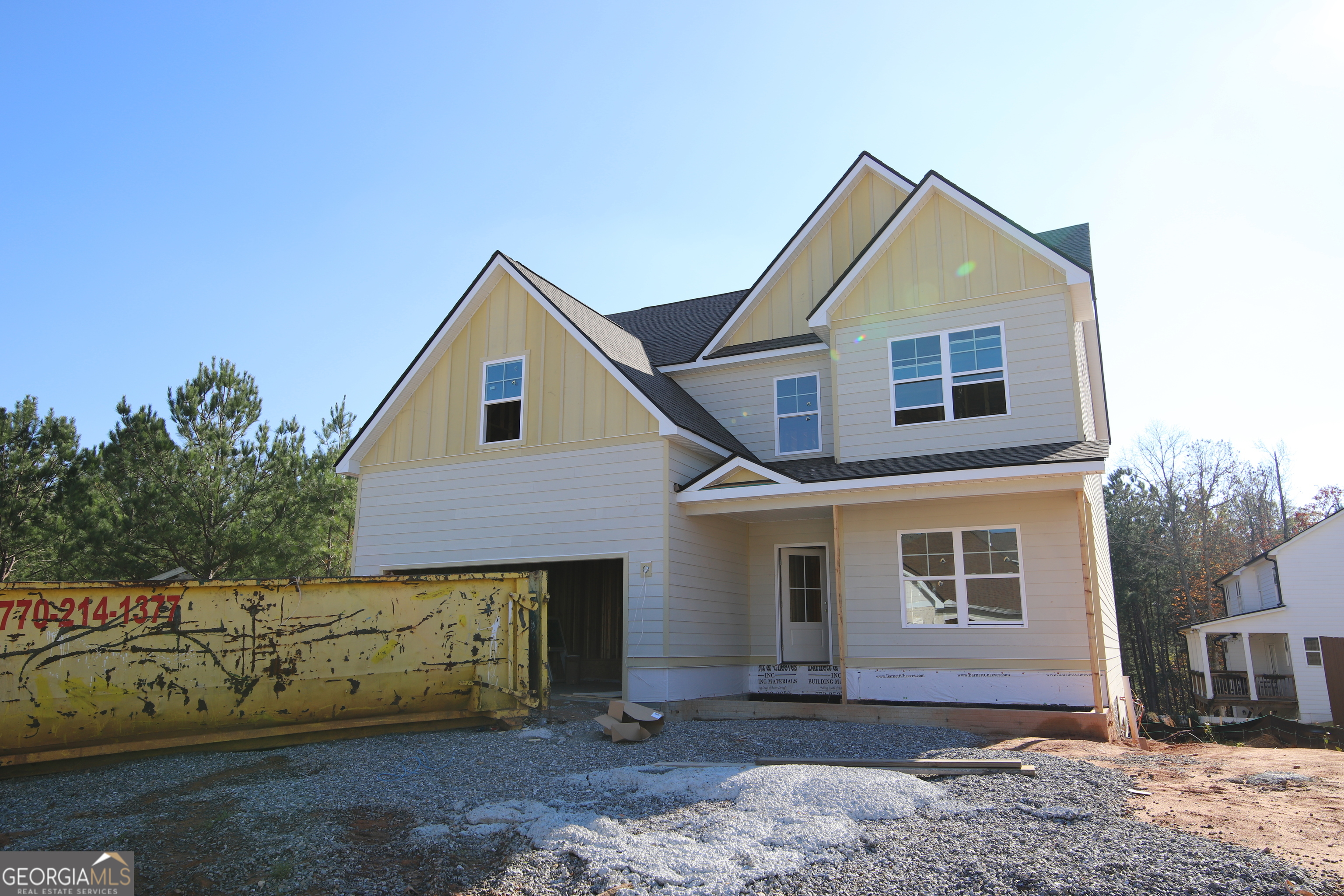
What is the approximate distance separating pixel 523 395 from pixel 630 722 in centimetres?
671

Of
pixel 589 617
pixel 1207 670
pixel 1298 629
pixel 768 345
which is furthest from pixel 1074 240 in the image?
pixel 1207 670

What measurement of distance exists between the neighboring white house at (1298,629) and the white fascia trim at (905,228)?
62.7 feet

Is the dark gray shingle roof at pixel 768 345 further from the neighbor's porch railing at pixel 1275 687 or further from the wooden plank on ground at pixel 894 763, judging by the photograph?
the neighbor's porch railing at pixel 1275 687

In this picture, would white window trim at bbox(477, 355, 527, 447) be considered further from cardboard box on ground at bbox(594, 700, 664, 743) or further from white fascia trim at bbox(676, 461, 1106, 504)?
cardboard box on ground at bbox(594, 700, 664, 743)

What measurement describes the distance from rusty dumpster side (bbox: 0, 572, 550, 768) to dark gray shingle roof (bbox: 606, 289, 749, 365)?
7.99 m

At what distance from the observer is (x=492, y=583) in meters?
9.71

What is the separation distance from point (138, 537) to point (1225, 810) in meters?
23.0

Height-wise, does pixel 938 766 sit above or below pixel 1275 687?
→ above

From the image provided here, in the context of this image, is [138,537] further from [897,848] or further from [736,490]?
[897,848]

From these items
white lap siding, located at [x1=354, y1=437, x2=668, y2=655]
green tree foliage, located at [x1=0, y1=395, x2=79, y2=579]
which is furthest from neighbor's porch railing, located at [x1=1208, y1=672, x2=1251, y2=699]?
green tree foliage, located at [x1=0, y1=395, x2=79, y2=579]

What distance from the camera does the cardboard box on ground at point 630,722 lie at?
358 inches

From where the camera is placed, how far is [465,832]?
5.27 meters

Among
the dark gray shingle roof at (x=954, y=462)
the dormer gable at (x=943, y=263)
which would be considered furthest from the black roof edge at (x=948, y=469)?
the dormer gable at (x=943, y=263)

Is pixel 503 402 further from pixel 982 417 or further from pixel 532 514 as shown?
pixel 982 417
